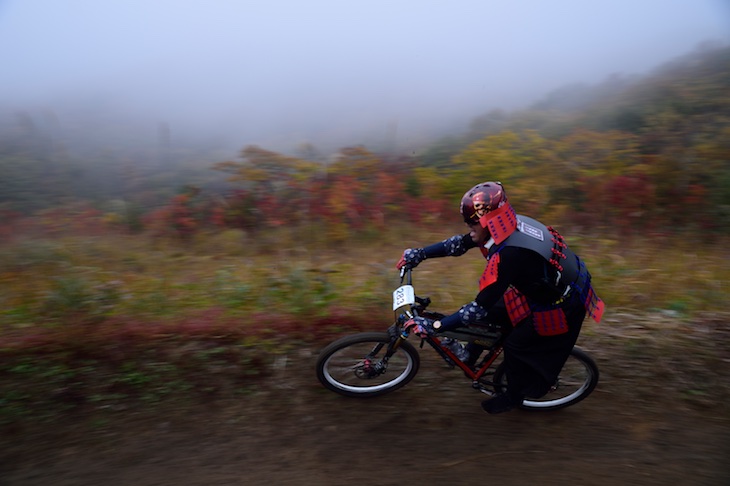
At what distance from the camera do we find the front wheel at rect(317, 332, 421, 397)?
11.7 ft

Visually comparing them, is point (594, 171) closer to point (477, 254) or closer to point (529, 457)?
point (477, 254)

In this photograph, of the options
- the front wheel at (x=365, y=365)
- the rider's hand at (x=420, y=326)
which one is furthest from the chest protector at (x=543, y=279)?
the front wheel at (x=365, y=365)

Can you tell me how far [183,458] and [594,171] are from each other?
6.77 meters

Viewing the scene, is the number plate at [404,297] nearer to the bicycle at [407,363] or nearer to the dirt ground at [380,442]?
the bicycle at [407,363]

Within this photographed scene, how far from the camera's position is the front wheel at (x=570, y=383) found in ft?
12.0

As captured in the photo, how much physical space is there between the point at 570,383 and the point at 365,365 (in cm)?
177

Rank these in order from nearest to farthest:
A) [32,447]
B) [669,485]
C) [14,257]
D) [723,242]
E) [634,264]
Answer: [669,485], [32,447], [14,257], [634,264], [723,242]

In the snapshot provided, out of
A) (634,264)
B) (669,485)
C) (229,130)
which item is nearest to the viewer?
(669,485)

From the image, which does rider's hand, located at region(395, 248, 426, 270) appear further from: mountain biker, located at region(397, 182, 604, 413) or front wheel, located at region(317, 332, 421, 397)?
front wheel, located at region(317, 332, 421, 397)

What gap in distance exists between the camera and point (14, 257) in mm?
5039

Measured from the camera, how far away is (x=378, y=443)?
352 centimetres

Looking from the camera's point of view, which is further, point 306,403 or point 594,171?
point 594,171

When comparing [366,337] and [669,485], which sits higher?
[366,337]

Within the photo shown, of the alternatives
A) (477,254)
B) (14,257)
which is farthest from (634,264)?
(14,257)
